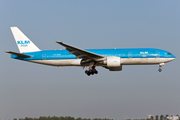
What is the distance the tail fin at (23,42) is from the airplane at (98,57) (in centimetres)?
105

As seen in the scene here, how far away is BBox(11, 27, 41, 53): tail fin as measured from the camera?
133ft

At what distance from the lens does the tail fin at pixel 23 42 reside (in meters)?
40.7

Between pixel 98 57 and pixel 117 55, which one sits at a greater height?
pixel 117 55

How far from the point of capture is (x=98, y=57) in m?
36.1

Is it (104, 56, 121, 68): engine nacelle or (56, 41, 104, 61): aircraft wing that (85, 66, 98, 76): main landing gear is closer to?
(56, 41, 104, 61): aircraft wing

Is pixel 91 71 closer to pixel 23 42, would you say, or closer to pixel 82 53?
pixel 82 53

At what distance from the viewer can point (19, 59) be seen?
3897 centimetres

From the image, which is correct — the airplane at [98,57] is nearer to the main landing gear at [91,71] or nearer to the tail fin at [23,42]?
the main landing gear at [91,71]

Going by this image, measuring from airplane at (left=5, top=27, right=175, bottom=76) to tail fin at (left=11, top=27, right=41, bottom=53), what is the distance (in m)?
1.05

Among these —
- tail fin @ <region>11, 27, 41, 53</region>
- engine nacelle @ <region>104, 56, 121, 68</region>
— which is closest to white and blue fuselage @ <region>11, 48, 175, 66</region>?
engine nacelle @ <region>104, 56, 121, 68</region>

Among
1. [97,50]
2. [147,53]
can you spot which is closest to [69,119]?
[97,50]

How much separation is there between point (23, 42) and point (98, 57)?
12755 millimetres

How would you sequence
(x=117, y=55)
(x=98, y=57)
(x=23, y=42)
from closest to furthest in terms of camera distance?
(x=98, y=57) → (x=117, y=55) → (x=23, y=42)

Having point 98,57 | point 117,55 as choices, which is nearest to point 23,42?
point 98,57
